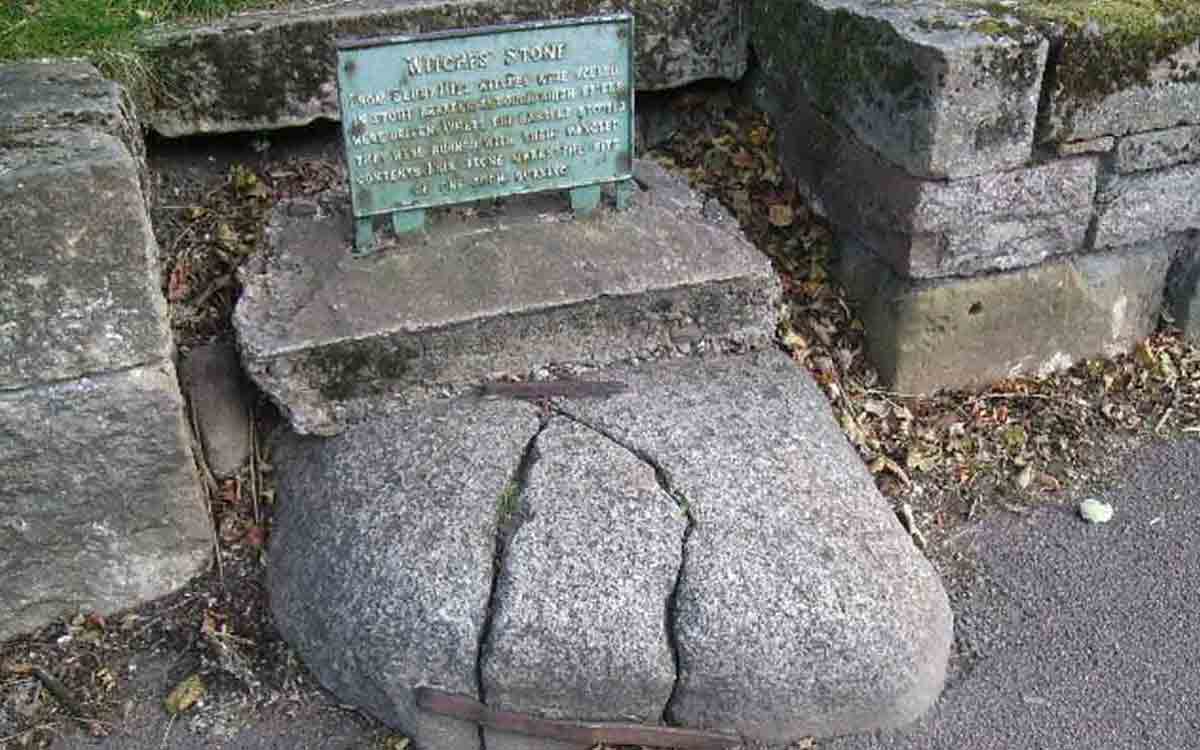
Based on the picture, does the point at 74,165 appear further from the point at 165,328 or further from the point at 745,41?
the point at 745,41

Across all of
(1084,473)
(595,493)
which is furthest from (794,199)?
(595,493)

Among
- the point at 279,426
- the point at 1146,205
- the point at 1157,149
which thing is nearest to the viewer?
the point at 279,426

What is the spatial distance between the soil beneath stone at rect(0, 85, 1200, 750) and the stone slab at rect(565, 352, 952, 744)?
301mm

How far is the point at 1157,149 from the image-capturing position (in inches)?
126

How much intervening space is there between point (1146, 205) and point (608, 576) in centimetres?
187

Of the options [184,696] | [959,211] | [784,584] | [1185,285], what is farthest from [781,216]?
[184,696]

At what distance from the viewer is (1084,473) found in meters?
3.21

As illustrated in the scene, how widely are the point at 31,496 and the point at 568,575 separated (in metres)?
1.12

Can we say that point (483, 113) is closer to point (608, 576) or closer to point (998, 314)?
point (608, 576)

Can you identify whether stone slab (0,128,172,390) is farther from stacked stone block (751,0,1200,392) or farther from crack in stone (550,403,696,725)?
stacked stone block (751,0,1200,392)

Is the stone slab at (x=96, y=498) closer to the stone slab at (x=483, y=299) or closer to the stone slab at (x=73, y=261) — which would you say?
the stone slab at (x=73, y=261)

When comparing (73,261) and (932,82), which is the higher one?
(932,82)

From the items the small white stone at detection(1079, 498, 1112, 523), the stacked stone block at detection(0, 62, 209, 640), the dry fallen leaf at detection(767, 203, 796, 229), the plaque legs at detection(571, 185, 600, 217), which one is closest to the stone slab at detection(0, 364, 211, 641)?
the stacked stone block at detection(0, 62, 209, 640)

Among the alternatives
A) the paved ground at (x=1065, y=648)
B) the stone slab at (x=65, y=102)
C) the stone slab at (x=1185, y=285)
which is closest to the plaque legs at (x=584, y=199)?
the stone slab at (x=65, y=102)
